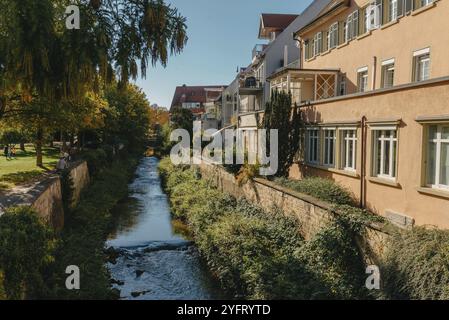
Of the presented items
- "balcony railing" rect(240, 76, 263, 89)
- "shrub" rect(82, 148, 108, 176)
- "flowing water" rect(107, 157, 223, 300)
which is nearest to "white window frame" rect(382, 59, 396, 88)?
"flowing water" rect(107, 157, 223, 300)

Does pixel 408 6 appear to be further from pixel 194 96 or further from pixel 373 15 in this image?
pixel 194 96

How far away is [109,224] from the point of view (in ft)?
70.1

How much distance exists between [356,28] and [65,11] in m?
15.0

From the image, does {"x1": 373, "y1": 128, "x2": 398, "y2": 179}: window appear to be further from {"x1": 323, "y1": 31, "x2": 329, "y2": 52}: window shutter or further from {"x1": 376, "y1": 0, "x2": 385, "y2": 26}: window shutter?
{"x1": 323, "y1": 31, "x2": 329, "y2": 52}: window shutter

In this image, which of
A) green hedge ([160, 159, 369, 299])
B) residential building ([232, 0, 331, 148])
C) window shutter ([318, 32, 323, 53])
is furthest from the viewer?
residential building ([232, 0, 331, 148])

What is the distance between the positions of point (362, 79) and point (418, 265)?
1461cm

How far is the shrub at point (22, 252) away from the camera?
26.0 ft

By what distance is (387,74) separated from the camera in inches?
730

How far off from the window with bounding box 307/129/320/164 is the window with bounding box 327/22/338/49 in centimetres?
633

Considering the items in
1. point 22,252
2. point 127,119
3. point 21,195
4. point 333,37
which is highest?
point 333,37

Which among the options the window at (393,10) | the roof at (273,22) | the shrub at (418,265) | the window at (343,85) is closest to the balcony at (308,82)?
the window at (343,85)

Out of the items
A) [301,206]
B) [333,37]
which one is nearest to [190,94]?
[333,37]

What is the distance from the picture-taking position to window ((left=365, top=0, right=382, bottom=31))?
18.3 metres
